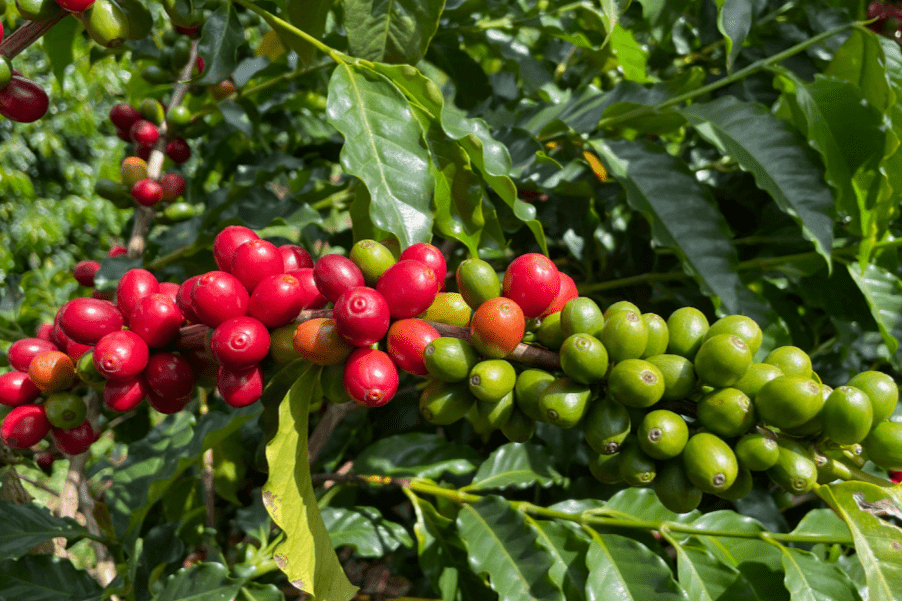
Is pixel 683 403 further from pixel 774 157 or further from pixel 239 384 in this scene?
pixel 774 157

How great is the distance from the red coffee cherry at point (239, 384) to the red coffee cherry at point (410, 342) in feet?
0.76

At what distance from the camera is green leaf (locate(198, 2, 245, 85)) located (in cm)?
145

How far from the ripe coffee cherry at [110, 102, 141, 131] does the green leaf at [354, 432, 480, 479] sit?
1.37 m

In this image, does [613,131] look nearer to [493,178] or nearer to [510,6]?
[510,6]

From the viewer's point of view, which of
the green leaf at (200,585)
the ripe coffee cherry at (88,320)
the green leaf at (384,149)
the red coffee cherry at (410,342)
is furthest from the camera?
the green leaf at (200,585)

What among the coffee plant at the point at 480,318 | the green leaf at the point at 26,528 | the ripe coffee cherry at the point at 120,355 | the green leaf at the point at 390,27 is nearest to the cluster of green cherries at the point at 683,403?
the coffee plant at the point at 480,318

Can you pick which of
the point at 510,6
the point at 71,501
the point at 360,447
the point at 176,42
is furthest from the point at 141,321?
the point at 510,6

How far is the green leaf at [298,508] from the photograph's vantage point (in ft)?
2.81

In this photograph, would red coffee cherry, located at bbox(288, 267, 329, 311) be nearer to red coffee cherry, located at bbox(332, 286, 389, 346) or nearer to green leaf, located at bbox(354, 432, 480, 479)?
red coffee cherry, located at bbox(332, 286, 389, 346)

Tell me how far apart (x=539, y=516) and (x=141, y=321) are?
1072 millimetres

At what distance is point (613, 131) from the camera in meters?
2.01

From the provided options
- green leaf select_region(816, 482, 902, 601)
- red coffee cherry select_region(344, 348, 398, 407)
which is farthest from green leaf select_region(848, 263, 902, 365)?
red coffee cherry select_region(344, 348, 398, 407)

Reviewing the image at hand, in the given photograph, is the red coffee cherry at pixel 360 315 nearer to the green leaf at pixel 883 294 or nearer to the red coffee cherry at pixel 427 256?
the red coffee cherry at pixel 427 256

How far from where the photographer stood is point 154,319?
99 cm
